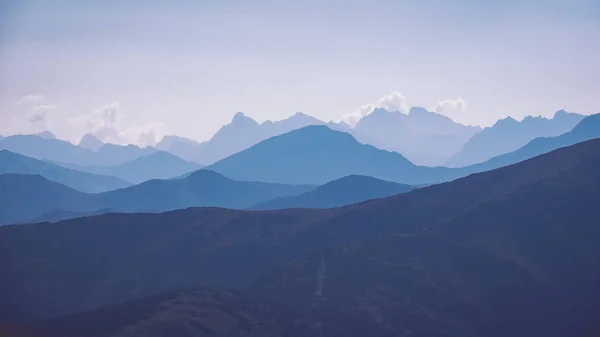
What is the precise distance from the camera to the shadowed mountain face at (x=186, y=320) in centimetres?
8931

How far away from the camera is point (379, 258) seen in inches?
5064

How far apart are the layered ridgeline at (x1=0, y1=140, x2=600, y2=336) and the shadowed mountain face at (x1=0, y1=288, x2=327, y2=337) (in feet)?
7.43

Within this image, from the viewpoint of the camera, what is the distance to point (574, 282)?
118750 mm

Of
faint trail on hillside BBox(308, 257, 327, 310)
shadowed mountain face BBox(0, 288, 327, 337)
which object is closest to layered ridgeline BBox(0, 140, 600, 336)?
faint trail on hillside BBox(308, 257, 327, 310)

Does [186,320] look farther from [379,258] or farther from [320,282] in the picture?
[379,258]

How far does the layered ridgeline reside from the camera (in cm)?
11138

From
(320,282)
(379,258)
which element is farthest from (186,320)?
(379,258)

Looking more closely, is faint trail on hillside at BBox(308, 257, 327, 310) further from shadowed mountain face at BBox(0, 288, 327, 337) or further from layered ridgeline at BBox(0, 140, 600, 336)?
shadowed mountain face at BBox(0, 288, 327, 337)

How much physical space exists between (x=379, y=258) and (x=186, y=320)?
150 feet

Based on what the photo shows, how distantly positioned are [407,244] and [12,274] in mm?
88608

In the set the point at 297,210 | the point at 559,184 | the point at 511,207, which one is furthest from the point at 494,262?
the point at 297,210

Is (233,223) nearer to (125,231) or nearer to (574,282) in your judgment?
(125,231)

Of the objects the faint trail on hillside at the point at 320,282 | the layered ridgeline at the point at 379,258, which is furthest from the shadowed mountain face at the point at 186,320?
the faint trail on hillside at the point at 320,282

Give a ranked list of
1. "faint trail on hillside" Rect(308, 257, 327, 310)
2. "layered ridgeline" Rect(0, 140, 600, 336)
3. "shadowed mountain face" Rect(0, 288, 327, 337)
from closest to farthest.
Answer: "shadowed mountain face" Rect(0, 288, 327, 337) → "layered ridgeline" Rect(0, 140, 600, 336) → "faint trail on hillside" Rect(308, 257, 327, 310)
